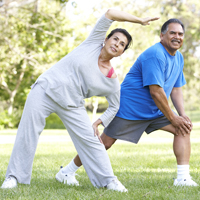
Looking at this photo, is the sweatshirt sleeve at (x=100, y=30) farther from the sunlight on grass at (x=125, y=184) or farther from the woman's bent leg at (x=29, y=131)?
the sunlight on grass at (x=125, y=184)

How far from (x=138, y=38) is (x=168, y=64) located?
26.0 m

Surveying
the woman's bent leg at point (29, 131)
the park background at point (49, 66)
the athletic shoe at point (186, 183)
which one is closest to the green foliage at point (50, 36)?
the park background at point (49, 66)

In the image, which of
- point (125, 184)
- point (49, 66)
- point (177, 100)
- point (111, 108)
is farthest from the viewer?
point (49, 66)

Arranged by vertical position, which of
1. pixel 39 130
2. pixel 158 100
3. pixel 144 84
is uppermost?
pixel 144 84

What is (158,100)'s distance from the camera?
4.11 meters

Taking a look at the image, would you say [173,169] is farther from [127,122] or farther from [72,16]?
[72,16]

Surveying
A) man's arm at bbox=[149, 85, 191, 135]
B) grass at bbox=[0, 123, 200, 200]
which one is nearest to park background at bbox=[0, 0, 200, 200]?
grass at bbox=[0, 123, 200, 200]

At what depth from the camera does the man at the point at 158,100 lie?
13.5 feet

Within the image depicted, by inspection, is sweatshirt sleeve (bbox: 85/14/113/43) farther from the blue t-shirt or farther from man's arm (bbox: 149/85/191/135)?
man's arm (bbox: 149/85/191/135)

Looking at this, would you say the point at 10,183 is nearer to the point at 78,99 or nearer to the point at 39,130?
the point at 39,130

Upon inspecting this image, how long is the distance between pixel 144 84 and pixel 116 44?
2.25ft

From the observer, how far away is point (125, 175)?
16.5 feet

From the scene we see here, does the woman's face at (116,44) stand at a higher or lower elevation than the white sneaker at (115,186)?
higher

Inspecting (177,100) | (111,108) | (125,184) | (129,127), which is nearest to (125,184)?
(125,184)
